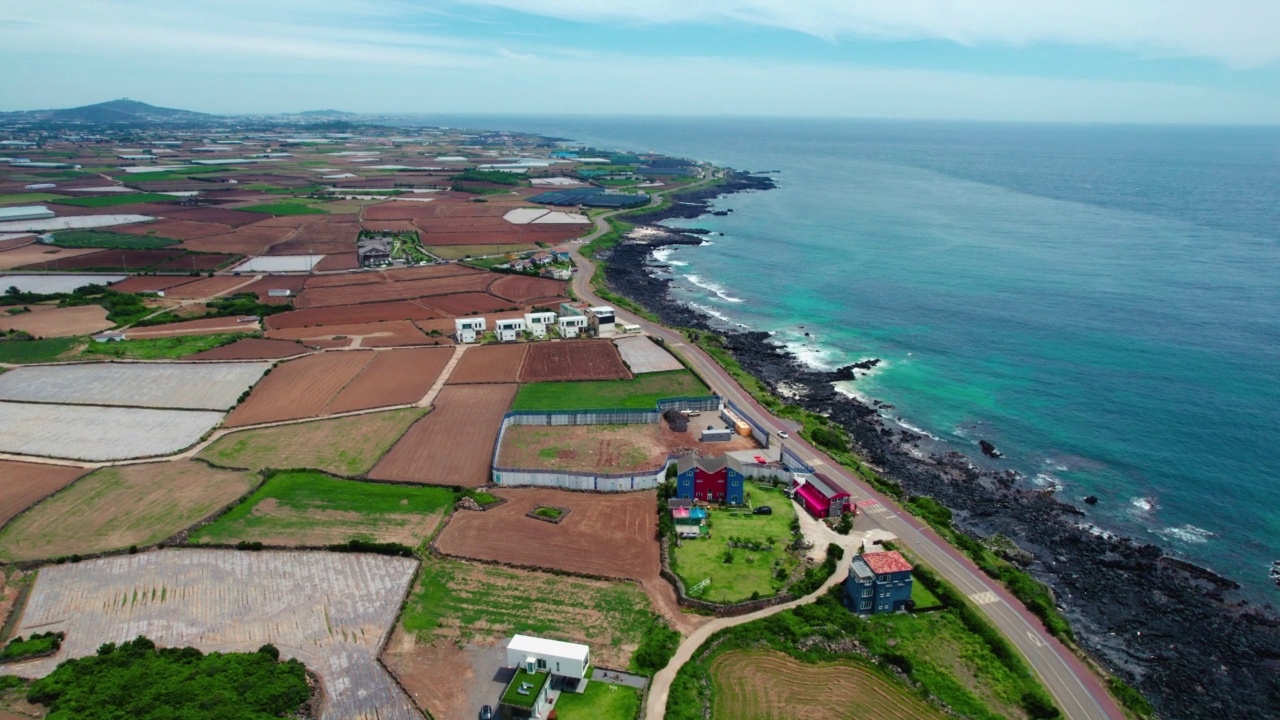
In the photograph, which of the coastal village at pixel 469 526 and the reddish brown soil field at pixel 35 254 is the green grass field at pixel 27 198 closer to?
the reddish brown soil field at pixel 35 254

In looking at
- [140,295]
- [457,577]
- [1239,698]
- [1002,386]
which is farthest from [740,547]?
[140,295]

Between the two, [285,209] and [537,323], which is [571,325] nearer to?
[537,323]

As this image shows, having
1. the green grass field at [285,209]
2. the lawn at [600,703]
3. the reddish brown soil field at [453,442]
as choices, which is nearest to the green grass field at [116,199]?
the green grass field at [285,209]

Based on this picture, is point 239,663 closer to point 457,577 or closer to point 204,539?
point 457,577

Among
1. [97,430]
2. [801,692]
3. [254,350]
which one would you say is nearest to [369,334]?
[254,350]

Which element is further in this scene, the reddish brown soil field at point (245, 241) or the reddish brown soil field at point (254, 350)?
the reddish brown soil field at point (245, 241)

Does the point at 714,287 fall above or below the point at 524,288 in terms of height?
below
